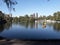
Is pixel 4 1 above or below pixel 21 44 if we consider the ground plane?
above

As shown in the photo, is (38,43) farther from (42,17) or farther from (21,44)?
(42,17)

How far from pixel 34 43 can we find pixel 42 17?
15925cm

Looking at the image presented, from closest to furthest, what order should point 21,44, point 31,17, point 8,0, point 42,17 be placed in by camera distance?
point 21,44 → point 8,0 → point 31,17 → point 42,17

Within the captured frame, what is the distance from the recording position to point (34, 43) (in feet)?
29.5

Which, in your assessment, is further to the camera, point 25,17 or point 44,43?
point 25,17

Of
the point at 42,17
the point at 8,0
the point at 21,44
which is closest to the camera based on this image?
the point at 21,44

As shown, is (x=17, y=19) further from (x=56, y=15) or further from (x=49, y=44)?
(x=49, y=44)

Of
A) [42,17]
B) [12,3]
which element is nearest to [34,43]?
[12,3]

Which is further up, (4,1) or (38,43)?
(4,1)

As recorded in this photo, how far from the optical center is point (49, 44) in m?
8.78

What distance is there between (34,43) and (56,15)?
149618 millimetres

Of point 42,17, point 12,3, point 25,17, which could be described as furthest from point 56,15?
point 12,3

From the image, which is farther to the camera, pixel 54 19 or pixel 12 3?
pixel 54 19

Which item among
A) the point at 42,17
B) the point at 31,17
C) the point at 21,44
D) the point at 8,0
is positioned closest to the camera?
the point at 21,44
